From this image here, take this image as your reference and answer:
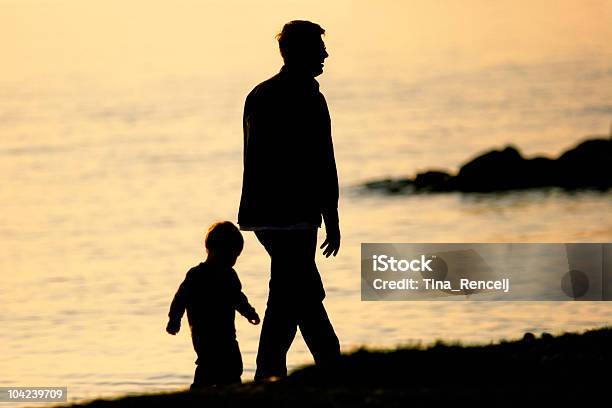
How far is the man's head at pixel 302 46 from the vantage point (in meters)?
13.3

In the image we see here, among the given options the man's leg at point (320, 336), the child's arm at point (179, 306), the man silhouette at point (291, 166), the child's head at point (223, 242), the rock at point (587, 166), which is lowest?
the man's leg at point (320, 336)

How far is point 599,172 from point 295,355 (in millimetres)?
23505

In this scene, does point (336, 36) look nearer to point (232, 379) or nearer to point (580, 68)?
point (580, 68)

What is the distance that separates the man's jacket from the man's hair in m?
0.30

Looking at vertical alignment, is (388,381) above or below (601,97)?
below

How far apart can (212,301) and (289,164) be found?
1014 millimetres

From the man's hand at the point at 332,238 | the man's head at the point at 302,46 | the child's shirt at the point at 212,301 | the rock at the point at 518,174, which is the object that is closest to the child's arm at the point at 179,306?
the child's shirt at the point at 212,301

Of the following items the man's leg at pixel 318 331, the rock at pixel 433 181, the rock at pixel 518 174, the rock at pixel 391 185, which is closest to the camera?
the man's leg at pixel 318 331

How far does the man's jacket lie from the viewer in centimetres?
1328

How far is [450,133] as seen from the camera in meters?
58.3

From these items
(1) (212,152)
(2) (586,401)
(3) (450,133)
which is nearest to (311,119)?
(2) (586,401)

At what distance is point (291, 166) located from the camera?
43.7ft

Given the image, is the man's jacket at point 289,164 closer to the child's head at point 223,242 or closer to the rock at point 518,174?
the child's head at point 223,242

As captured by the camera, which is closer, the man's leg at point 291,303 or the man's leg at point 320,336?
the man's leg at point 291,303
